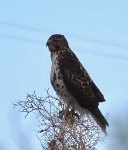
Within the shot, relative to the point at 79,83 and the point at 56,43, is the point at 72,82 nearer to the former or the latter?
the point at 79,83

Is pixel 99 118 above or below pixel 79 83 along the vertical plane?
below

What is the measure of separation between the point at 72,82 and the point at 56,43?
830 millimetres

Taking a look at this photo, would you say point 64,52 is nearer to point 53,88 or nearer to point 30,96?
point 53,88

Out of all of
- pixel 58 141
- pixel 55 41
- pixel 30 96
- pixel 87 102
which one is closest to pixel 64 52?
pixel 55 41

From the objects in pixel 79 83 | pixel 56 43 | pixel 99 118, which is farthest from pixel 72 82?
pixel 99 118

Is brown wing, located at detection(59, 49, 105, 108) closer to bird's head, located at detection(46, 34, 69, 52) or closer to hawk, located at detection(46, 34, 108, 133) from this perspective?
hawk, located at detection(46, 34, 108, 133)

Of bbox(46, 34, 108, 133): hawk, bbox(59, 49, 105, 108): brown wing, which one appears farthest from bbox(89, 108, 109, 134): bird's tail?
bbox(59, 49, 105, 108): brown wing

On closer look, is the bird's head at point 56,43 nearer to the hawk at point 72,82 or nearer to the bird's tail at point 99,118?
the hawk at point 72,82

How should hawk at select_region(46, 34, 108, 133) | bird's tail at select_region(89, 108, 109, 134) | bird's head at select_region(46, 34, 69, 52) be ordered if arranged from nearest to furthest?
bird's tail at select_region(89, 108, 109, 134) → hawk at select_region(46, 34, 108, 133) → bird's head at select_region(46, 34, 69, 52)

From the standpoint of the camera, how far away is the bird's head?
906 centimetres

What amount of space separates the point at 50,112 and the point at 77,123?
371 mm

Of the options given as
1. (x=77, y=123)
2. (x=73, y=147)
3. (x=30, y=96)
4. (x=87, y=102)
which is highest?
(x=87, y=102)

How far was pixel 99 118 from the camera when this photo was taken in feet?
25.3

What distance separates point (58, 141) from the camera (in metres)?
4.91
